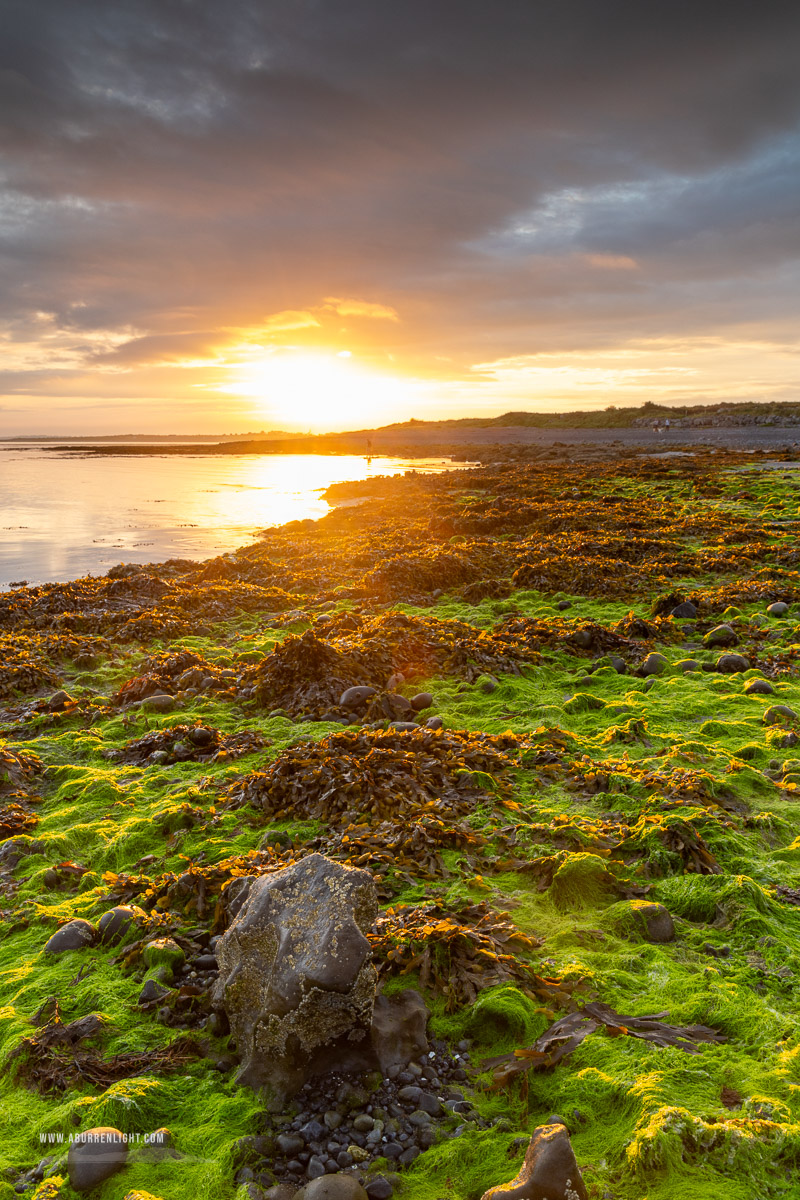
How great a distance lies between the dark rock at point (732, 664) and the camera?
8148mm

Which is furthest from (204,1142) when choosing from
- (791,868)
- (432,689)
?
(432,689)

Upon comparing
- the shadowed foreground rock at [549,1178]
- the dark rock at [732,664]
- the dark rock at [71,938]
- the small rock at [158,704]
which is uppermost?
the dark rock at [732,664]

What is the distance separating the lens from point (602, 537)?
1673 cm

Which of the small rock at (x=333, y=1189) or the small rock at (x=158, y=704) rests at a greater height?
the small rock at (x=158, y=704)

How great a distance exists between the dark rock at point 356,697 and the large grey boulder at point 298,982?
4.35m

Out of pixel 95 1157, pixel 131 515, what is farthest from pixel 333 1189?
pixel 131 515

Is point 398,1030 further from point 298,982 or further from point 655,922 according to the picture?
point 655,922

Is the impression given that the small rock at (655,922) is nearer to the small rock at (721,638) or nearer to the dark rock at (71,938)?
the dark rock at (71,938)

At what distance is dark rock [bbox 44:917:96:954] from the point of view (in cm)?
399

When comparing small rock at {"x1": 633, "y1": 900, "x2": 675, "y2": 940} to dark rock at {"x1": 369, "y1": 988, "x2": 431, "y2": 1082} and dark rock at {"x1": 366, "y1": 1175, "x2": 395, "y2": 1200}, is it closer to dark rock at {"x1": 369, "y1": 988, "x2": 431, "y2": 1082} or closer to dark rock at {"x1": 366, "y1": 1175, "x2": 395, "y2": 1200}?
dark rock at {"x1": 369, "y1": 988, "x2": 431, "y2": 1082}

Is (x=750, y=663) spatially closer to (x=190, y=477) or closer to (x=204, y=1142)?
(x=204, y=1142)

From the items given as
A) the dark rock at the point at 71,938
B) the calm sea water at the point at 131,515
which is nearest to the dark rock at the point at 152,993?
the dark rock at the point at 71,938

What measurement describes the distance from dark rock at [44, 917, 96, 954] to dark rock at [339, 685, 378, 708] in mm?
3808

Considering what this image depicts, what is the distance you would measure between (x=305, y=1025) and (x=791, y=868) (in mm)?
3481
